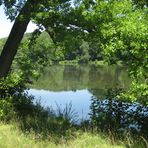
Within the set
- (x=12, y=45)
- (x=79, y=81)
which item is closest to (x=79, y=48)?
(x=12, y=45)

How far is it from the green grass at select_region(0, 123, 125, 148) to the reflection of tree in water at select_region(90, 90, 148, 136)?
6.23ft

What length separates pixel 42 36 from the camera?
1616 centimetres

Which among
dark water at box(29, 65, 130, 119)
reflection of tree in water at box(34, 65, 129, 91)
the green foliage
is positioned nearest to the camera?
the green foliage

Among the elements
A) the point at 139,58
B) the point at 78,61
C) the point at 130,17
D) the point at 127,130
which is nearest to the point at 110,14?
the point at 130,17

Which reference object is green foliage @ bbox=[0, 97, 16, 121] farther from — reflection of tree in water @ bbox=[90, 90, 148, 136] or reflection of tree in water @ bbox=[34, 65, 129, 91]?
reflection of tree in water @ bbox=[34, 65, 129, 91]

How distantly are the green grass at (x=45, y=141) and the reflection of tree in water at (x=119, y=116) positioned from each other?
190 cm

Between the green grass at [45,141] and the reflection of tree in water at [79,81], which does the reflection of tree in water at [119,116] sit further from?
the reflection of tree in water at [79,81]

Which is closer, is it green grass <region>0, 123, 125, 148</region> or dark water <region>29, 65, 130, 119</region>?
green grass <region>0, 123, 125, 148</region>

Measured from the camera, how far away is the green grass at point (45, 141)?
33.6 feet

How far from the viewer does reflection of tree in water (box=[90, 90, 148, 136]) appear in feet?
45.7

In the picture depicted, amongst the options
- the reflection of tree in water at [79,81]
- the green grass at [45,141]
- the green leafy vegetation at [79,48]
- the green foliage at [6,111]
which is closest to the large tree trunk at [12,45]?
the green leafy vegetation at [79,48]

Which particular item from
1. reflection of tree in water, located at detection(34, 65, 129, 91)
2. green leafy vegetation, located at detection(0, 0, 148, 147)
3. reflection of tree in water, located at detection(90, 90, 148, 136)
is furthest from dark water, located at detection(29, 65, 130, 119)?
green leafy vegetation, located at detection(0, 0, 148, 147)

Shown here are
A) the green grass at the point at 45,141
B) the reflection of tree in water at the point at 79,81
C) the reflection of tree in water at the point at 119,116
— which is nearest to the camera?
the green grass at the point at 45,141

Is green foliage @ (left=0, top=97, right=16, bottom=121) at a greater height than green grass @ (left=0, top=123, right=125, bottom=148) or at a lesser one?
greater
